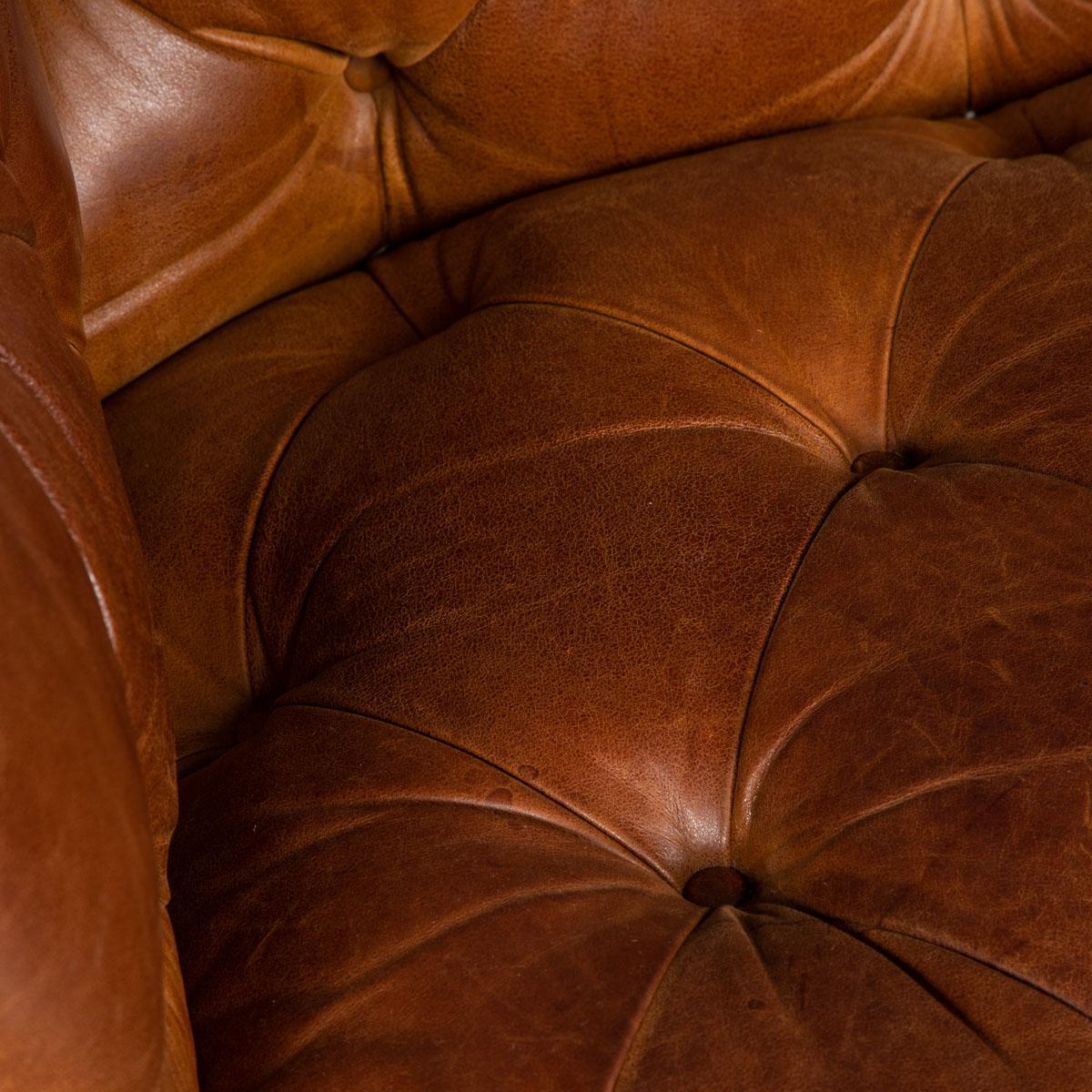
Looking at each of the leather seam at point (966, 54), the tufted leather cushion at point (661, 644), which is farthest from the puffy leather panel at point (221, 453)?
the leather seam at point (966, 54)

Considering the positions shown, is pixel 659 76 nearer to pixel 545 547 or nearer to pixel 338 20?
pixel 338 20

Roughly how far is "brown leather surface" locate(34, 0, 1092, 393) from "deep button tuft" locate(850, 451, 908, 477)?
0.23 m

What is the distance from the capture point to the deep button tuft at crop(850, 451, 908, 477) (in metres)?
0.51

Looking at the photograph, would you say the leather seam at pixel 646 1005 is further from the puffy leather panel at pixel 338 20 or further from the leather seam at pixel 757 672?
the puffy leather panel at pixel 338 20

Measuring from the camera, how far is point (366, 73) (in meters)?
0.63

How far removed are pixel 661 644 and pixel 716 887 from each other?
0.08 metres

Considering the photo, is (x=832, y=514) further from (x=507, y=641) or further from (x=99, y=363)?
(x=99, y=363)

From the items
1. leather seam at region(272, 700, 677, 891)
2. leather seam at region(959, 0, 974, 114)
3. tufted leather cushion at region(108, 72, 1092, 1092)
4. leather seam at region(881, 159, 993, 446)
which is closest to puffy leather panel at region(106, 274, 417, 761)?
tufted leather cushion at region(108, 72, 1092, 1092)

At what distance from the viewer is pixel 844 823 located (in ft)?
1.28

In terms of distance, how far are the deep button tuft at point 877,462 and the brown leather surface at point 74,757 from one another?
28 centimetres

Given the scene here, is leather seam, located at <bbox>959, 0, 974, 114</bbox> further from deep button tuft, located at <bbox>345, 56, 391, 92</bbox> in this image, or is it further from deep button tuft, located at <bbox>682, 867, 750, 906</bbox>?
deep button tuft, located at <bbox>682, 867, 750, 906</bbox>

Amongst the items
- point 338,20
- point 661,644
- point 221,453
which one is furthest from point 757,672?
point 338,20

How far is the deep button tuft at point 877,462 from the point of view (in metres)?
0.51

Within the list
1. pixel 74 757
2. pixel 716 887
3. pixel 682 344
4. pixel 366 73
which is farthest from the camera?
pixel 366 73
